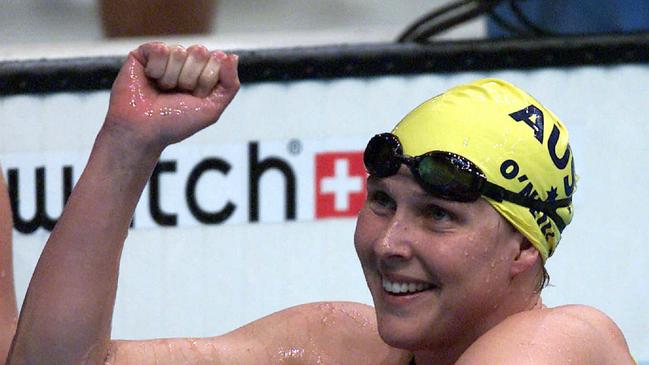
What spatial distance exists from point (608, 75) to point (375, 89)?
56cm

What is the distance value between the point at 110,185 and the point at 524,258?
0.63m

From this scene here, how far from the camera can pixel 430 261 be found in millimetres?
1952

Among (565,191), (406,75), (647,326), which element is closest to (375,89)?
(406,75)

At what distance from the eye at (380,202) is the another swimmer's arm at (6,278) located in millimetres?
642

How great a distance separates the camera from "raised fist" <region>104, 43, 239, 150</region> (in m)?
2.00

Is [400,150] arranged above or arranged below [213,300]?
above

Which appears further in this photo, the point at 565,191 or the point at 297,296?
the point at 297,296

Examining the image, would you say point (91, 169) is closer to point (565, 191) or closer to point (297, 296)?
point (565, 191)

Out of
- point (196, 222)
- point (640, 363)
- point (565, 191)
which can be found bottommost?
point (640, 363)

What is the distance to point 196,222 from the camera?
3314mm

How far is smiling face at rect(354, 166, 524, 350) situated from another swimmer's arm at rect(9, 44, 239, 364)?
1.00 feet

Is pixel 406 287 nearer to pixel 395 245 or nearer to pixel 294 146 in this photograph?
pixel 395 245

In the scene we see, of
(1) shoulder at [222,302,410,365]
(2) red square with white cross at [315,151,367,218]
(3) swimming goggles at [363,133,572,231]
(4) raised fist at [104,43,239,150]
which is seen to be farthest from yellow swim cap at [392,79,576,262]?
(2) red square with white cross at [315,151,367,218]

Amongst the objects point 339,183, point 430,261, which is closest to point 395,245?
point 430,261
